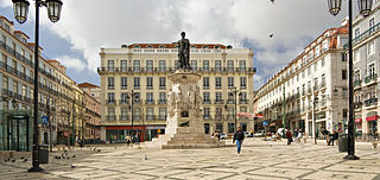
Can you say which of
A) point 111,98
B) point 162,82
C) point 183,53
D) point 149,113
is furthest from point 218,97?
point 183,53

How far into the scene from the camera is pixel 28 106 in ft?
138

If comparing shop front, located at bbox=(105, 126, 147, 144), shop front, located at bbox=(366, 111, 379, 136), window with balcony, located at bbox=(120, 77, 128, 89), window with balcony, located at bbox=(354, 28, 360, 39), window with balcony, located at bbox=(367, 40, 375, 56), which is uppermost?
window with balcony, located at bbox=(354, 28, 360, 39)

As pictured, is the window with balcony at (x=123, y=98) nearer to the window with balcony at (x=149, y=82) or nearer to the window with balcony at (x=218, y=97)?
the window with balcony at (x=149, y=82)

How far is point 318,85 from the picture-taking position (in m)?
47.9

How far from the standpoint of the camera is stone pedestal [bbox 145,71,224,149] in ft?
72.2

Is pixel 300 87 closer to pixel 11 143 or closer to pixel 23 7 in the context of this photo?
pixel 11 143

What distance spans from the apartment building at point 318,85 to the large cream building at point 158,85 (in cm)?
739

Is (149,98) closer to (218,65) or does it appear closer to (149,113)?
(149,113)

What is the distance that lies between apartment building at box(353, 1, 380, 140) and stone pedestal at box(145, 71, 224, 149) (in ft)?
63.7

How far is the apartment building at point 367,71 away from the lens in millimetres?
35656

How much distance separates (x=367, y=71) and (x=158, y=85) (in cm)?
3310

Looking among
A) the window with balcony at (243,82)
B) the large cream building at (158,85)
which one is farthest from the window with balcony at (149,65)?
the window with balcony at (243,82)

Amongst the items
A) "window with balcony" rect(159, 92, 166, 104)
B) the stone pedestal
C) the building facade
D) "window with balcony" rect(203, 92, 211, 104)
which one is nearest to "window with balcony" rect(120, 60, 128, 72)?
"window with balcony" rect(159, 92, 166, 104)

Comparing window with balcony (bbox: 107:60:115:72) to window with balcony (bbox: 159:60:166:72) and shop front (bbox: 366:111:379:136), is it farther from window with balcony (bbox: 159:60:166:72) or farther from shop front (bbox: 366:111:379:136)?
shop front (bbox: 366:111:379:136)
